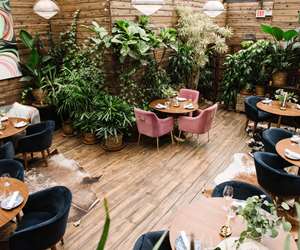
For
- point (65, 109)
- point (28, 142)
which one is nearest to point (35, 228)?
point (28, 142)

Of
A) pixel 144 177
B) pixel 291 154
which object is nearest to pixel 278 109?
pixel 291 154

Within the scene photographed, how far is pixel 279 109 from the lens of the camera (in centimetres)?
526

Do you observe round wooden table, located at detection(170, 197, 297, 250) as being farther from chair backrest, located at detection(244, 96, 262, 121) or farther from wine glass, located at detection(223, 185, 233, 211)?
chair backrest, located at detection(244, 96, 262, 121)

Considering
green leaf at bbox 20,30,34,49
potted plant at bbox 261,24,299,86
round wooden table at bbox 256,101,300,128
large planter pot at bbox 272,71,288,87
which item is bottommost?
round wooden table at bbox 256,101,300,128

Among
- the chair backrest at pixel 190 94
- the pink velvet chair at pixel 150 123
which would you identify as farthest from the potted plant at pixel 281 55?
the pink velvet chair at pixel 150 123

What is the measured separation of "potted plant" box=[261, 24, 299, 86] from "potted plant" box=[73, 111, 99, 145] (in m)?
4.47

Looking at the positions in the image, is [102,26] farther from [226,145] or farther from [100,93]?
[226,145]

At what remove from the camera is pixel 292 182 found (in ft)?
10.1

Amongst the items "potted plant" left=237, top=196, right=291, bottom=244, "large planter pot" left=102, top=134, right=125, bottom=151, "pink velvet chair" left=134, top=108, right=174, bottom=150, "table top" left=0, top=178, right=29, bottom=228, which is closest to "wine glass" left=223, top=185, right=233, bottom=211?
"potted plant" left=237, top=196, right=291, bottom=244

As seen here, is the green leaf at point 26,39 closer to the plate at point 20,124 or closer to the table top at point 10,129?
the table top at point 10,129

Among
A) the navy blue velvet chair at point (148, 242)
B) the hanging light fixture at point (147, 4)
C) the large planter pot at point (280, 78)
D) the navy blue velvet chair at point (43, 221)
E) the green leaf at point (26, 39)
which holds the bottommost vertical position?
the navy blue velvet chair at point (43, 221)

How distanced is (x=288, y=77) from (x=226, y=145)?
110 inches

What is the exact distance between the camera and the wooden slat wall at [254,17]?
6893 mm

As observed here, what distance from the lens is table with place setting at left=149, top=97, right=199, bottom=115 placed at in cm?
535
